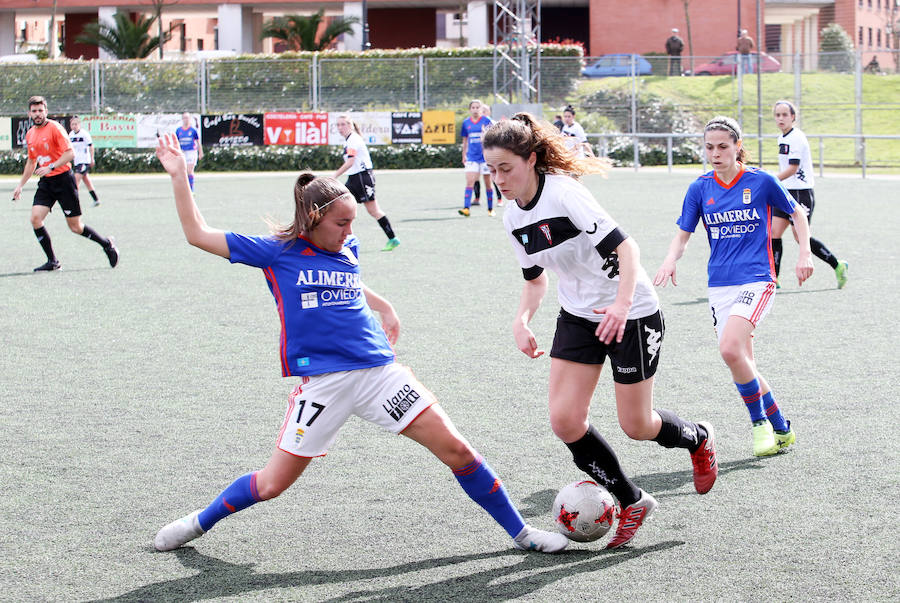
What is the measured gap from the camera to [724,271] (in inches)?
237

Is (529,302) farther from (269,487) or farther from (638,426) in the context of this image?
(269,487)

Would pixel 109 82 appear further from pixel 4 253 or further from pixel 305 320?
pixel 305 320

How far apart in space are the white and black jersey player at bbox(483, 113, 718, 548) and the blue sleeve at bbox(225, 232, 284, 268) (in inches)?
35.6

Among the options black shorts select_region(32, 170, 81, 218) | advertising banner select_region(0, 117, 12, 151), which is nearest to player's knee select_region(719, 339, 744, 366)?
black shorts select_region(32, 170, 81, 218)

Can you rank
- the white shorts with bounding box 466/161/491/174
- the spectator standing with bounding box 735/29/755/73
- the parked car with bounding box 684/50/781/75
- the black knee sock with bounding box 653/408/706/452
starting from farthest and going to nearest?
the parked car with bounding box 684/50/781/75 → the spectator standing with bounding box 735/29/755/73 → the white shorts with bounding box 466/161/491/174 → the black knee sock with bounding box 653/408/706/452

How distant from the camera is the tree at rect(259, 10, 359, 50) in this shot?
49750mm

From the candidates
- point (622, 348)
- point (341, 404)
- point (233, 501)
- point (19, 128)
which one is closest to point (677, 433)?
point (622, 348)

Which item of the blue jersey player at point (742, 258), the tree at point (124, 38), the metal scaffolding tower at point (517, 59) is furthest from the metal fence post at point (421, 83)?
the blue jersey player at point (742, 258)

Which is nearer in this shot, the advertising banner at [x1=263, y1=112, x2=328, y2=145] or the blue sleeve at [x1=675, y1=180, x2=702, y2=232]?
the blue sleeve at [x1=675, y1=180, x2=702, y2=232]

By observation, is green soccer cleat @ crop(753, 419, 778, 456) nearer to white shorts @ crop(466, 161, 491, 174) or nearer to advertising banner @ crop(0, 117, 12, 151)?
white shorts @ crop(466, 161, 491, 174)

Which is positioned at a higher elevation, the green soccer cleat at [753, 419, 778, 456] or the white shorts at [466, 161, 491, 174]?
the white shorts at [466, 161, 491, 174]

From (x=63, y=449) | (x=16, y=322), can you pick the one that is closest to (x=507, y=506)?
(x=63, y=449)

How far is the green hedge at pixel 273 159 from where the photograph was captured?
36.0 metres

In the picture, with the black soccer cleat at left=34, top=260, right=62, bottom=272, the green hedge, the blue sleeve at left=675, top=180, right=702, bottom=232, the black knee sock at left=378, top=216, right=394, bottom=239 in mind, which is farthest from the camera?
the green hedge
